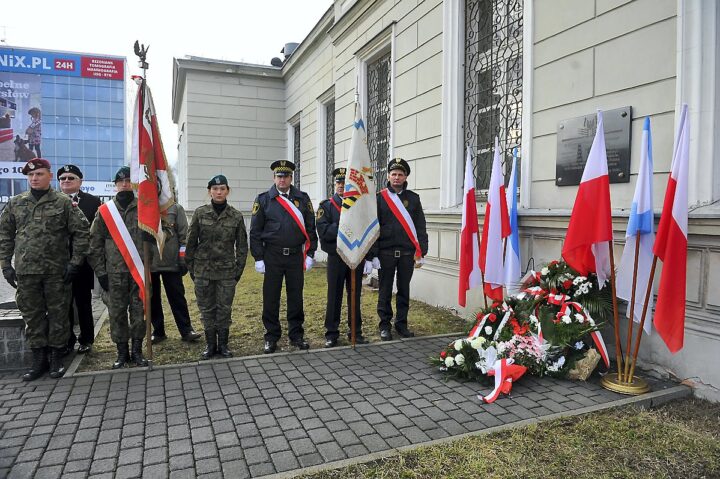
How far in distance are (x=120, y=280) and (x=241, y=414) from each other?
196 centimetres

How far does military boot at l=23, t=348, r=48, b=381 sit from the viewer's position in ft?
14.3

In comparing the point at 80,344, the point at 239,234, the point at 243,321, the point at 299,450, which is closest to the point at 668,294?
the point at 299,450

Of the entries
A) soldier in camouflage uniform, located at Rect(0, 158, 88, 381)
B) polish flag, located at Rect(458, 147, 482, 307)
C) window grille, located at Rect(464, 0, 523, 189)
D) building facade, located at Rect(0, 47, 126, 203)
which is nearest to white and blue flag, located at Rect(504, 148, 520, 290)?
polish flag, located at Rect(458, 147, 482, 307)

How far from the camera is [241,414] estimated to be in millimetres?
3604

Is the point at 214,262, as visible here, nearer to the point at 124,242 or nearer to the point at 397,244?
the point at 124,242

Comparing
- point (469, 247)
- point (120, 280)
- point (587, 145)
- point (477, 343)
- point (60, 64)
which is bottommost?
point (477, 343)

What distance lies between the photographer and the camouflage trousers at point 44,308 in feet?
14.6

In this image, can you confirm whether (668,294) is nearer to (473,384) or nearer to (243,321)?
(473,384)

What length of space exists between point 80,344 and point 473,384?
393 centimetres

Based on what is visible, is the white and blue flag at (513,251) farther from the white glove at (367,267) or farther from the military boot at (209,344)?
the military boot at (209,344)

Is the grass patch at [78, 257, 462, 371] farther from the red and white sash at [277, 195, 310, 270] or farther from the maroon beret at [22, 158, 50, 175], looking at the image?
the maroon beret at [22, 158, 50, 175]

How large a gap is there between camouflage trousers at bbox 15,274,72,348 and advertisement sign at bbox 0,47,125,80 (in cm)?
5854

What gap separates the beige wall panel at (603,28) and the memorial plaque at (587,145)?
2.31ft

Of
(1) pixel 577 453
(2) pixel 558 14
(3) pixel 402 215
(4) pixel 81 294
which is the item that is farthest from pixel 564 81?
(4) pixel 81 294
